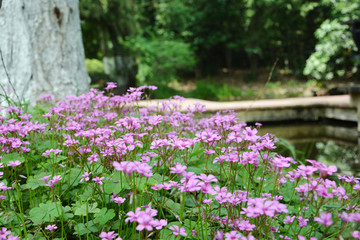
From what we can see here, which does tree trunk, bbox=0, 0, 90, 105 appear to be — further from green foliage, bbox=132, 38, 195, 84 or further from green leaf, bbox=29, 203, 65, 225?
green foliage, bbox=132, 38, 195, 84

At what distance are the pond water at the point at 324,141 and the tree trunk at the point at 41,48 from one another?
3.32 meters

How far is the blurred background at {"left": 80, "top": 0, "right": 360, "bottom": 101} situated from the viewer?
12.9 meters

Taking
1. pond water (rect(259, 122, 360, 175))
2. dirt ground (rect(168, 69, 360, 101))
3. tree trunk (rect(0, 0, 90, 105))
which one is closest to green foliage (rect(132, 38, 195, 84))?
dirt ground (rect(168, 69, 360, 101))

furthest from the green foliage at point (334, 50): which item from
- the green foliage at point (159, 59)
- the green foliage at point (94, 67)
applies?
the green foliage at point (94, 67)

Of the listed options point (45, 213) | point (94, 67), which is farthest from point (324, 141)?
point (94, 67)

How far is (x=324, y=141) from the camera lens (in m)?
7.08

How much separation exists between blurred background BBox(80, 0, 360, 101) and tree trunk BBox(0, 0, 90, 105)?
23.6 feet

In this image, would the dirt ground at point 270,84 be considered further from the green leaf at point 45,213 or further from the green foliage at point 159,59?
the green leaf at point 45,213

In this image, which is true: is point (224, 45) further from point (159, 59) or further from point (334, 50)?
point (334, 50)

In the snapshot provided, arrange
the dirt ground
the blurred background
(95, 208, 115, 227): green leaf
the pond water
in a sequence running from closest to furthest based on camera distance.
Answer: (95, 208, 115, 227): green leaf, the pond water, the blurred background, the dirt ground

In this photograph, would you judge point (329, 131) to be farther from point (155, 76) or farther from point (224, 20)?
point (224, 20)

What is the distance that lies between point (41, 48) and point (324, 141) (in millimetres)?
6320

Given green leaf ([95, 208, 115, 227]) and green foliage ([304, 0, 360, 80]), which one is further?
green foliage ([304, 0, 360, 80])

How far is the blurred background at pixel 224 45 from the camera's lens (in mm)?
12930
